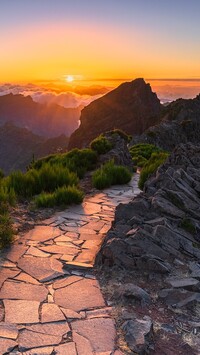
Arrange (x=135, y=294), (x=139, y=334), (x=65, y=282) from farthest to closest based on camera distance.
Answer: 1. (x=65, y=282)
2. (x=135, y=294)
3. (x=139, y=334)

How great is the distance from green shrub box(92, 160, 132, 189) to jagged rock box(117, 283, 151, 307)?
5.94 metres

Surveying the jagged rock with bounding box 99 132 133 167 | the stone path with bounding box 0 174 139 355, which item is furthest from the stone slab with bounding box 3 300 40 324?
the jagged rock with bounding box 99 132 133 167

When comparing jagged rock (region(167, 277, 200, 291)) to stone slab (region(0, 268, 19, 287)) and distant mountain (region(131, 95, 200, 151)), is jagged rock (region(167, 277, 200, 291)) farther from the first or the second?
distant mountain (region(131, 95, 200, 151))

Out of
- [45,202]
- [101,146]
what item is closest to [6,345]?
[45,202]

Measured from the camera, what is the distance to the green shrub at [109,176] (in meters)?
10.6

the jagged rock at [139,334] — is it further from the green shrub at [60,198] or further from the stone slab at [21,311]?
the green shrub at [60,198]

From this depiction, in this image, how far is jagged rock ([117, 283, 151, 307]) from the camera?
4492 mm

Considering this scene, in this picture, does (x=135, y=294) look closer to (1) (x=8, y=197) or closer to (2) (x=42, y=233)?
(2) (x=42, y=233)

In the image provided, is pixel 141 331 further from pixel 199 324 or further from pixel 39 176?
pixel 39 176

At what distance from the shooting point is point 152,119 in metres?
100

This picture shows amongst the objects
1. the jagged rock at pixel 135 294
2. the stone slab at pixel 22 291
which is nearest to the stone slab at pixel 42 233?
the stone slab at pixel 22 291

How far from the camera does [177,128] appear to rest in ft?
182

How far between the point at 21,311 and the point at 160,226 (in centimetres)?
254

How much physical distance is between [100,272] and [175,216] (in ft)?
6.27
